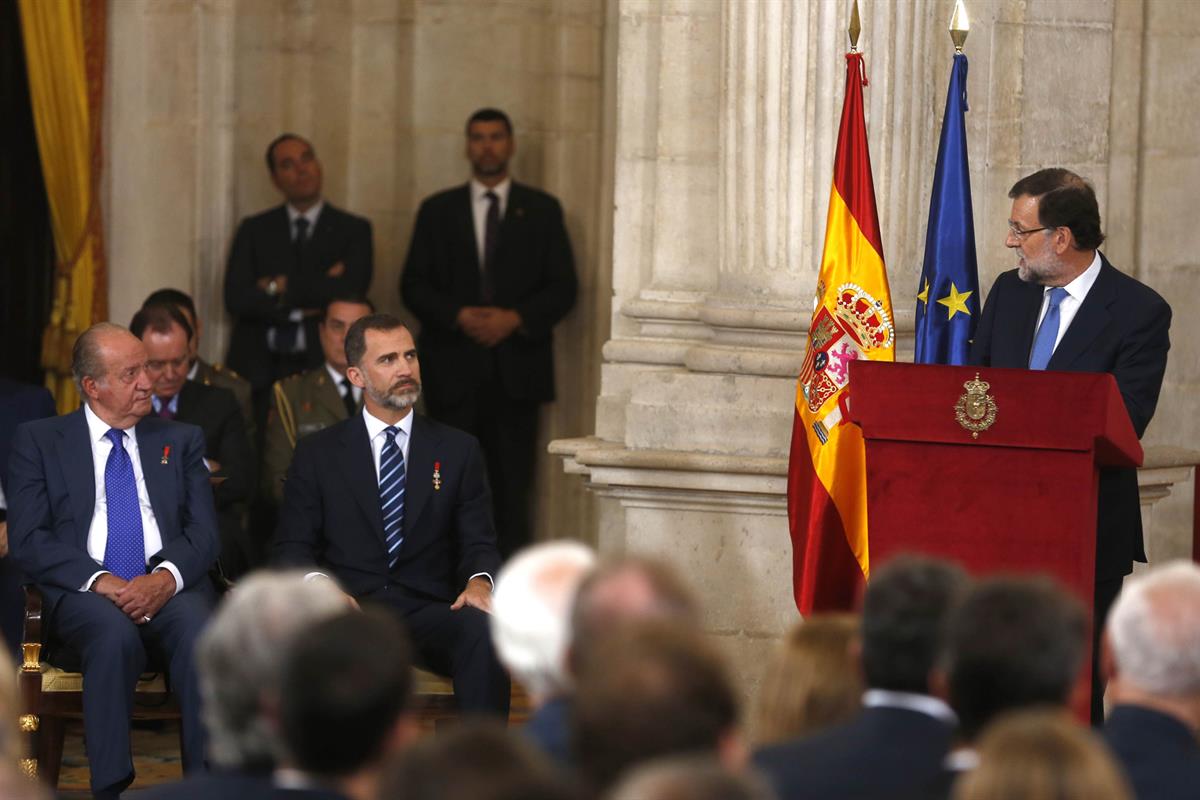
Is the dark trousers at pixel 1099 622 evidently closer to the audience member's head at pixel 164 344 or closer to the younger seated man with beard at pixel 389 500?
the younger seated man with beard at pixel 389 500

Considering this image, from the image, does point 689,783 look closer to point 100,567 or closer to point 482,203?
point 100,567

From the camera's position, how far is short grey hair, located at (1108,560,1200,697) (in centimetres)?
312

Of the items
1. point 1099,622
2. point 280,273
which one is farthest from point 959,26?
point 280,273

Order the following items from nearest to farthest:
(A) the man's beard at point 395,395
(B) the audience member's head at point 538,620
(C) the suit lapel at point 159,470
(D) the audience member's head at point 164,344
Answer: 1. (B) the audience member's head at point 538,620
2. (C) the suit lapel at point 159,470
3. (A) the man's beard at point 395,395
4. (D) the audience member's head at point 164,344

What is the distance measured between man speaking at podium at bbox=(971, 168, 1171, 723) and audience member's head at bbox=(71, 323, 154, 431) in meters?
2.49

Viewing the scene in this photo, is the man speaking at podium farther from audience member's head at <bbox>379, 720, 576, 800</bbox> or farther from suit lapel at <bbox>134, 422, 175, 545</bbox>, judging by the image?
audience member's head at <bbox>379, 720, 576, 800</bbox>

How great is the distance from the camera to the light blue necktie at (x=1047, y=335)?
5.48 m

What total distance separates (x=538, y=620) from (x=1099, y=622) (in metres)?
2.53

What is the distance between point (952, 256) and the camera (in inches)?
234

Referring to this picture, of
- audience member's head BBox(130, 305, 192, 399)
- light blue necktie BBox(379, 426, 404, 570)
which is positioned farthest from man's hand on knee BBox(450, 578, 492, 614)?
audience member's head BBox(130, 305, 192, 399)

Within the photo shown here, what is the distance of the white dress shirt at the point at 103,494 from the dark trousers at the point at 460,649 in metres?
0.67

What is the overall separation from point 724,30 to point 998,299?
1537 millimetres

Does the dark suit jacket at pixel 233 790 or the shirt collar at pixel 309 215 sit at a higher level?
the shirt collar at pixel 309 215

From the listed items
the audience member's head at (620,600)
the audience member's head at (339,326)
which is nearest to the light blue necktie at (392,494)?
the audience member's head at (339,326)
